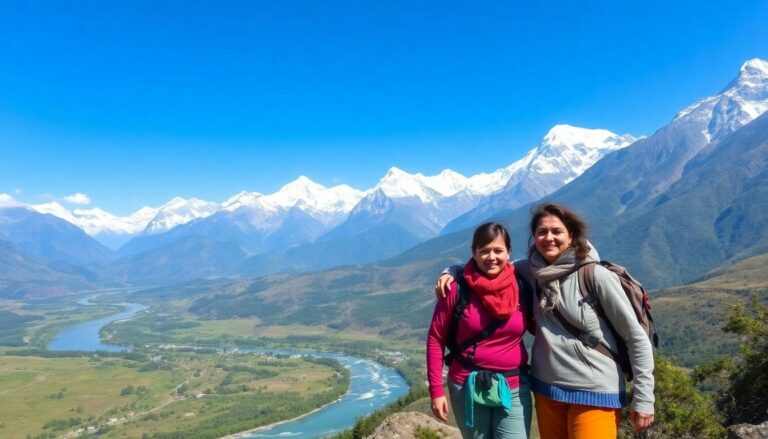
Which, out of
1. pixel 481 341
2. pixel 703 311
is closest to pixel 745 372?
pixel 481 341

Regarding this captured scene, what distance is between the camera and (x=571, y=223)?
215 inches

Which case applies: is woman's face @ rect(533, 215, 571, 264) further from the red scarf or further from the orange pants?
the orange pants

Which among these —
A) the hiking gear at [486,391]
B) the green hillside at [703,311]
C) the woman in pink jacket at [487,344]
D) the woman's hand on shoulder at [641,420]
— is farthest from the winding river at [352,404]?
the woman's hand on shoulder at [641,420]

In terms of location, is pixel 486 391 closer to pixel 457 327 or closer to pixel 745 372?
pixel 457 327

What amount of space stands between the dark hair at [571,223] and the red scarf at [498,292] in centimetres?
53

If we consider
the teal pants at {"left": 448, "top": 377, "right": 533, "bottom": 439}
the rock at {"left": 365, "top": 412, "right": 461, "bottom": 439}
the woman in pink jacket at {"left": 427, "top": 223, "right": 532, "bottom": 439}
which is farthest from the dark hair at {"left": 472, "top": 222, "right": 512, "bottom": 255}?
the rock at {"left": 365, "top": 412, "right": 461, "bottom": 439}

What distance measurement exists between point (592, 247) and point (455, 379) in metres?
2.09

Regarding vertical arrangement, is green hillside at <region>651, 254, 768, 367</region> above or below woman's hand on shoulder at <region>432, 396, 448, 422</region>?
below

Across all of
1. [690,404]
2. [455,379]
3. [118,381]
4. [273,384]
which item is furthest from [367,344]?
[455,379]

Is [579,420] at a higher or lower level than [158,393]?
higher

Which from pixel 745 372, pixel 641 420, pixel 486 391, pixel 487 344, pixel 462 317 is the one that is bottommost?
pixel 745 372

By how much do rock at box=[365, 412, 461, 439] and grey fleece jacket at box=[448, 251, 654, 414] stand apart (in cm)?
917

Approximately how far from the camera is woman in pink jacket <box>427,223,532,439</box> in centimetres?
539

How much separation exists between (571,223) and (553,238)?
0.91 ft
